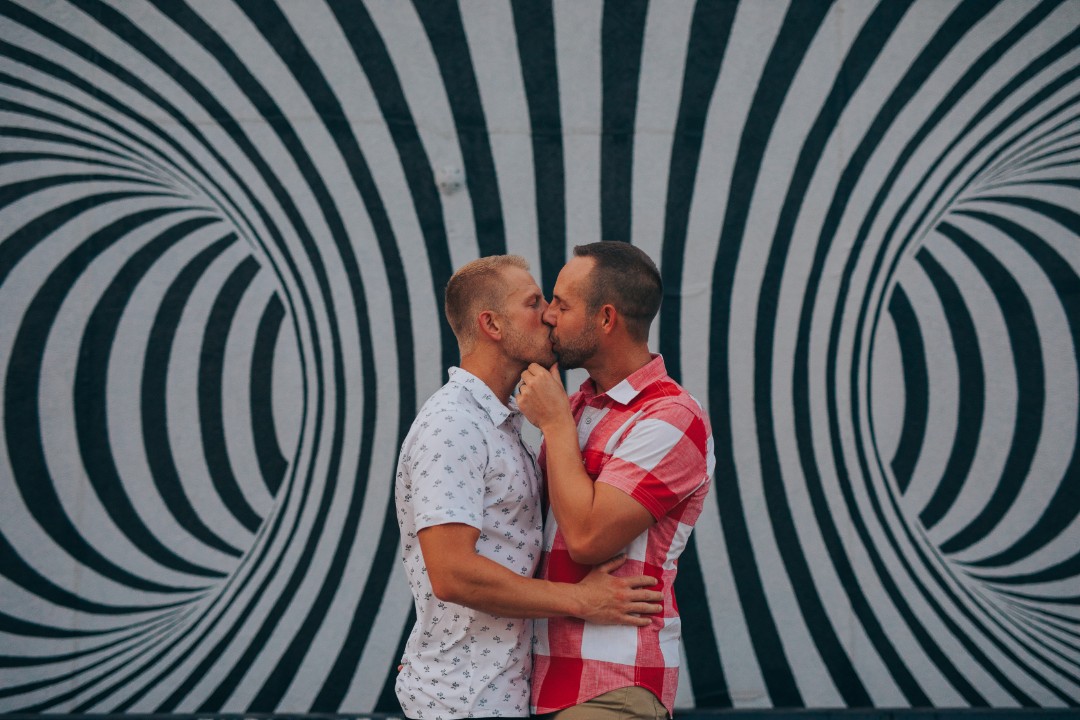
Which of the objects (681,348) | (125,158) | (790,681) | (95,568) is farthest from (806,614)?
(125,158)

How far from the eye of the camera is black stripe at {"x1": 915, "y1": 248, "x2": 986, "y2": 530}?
4375mm

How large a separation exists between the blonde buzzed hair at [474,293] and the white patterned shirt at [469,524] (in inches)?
7.0

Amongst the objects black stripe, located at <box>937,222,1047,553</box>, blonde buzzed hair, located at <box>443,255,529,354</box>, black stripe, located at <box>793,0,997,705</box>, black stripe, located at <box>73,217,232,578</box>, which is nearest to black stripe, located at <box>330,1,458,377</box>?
black stripe, located at <box>73,217,232,578</box>

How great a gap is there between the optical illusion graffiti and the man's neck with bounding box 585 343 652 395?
6.45 ft

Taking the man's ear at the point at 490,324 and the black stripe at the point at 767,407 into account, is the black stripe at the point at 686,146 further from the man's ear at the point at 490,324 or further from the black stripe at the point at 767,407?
the man's ear at the point at 490,324

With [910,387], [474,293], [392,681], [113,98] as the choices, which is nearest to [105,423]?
[113,98]

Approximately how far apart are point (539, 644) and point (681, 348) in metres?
2.36

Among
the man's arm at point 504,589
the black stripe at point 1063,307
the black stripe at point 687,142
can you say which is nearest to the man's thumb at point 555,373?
the man's arm at point 504,589

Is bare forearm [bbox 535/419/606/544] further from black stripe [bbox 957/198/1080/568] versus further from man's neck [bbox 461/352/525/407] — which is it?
black stripe [bbox 957/198/1080/568]

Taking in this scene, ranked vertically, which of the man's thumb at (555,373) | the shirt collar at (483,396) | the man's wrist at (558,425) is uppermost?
the man's thumb at (555,373)

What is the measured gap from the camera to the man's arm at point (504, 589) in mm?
2000

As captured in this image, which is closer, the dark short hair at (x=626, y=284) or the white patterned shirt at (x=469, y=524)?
the white patterned shirt at (x=469, y=524)

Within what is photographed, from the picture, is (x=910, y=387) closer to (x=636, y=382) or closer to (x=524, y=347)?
(x=636, y=382)

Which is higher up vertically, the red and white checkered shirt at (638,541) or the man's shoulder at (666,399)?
the man's shoulder at (666,399)
